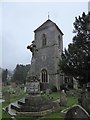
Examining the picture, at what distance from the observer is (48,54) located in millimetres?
40469

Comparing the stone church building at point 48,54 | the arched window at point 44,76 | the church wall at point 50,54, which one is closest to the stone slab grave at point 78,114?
the stone church building at point 48,54

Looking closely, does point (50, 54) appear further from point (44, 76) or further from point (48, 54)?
point (44, 76)

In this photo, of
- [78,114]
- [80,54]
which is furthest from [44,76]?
[78,114]

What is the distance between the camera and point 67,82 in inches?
1590

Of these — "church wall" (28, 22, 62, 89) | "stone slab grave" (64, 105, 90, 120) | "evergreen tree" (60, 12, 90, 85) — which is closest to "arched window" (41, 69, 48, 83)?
"church wall" (28, 22, 62, 89)

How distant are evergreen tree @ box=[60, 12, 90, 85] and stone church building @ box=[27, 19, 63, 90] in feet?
46.3

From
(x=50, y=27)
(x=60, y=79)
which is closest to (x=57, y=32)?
(x=50, y=27)

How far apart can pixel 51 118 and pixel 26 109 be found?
2183 millimetres

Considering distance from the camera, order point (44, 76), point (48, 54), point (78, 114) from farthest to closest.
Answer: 1. point (48, 54)
2. point (44, 76)
3. point (78, 114)

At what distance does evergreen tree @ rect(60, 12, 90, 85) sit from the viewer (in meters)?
22.1

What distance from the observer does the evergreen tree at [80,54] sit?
72.4ft

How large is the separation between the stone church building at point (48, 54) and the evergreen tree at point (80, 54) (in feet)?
46.3

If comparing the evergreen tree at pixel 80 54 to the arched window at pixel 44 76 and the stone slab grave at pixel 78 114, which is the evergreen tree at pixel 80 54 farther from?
the arched window at pixel 44 76

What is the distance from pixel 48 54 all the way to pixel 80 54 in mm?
18527
